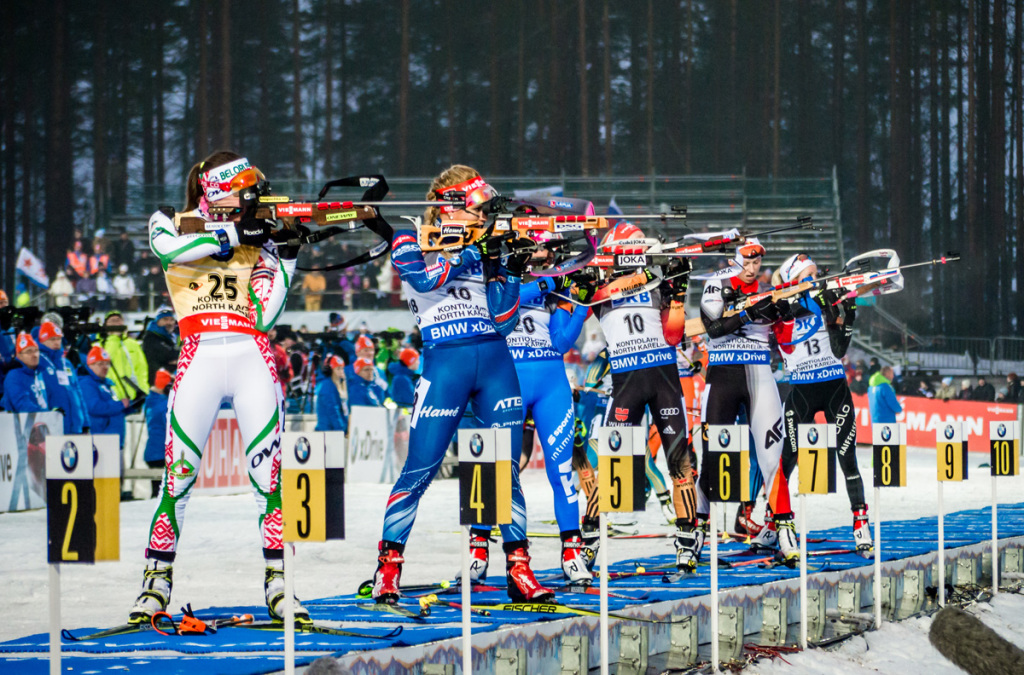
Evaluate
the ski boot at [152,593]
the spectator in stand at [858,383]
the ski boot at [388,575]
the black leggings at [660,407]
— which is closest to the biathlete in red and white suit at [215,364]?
the ski boot at [152,593]

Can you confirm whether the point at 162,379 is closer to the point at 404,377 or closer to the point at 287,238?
the point at 404,377

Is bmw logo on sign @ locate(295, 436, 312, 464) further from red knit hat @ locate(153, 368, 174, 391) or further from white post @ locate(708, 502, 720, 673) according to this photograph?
red knit hat @ locate(153, 368, 174, 391)

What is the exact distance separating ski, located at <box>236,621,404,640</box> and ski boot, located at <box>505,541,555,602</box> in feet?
2.75

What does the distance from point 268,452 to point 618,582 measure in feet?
8.10

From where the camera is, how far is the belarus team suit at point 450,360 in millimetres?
5605

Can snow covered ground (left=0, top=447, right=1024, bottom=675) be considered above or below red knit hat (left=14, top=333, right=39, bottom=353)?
below

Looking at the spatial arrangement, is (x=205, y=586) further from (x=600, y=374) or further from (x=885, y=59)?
(x=885, y=59)

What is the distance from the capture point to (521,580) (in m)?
A: 5.70

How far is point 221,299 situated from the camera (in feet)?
17.2

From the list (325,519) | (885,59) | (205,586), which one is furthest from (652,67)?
(325,519)

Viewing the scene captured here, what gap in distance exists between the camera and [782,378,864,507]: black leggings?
855 cm

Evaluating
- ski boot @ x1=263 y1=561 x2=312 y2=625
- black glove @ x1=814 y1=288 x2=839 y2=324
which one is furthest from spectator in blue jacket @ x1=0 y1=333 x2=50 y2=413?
black glove @ x1=814 y1=288 x2=839 y2=324

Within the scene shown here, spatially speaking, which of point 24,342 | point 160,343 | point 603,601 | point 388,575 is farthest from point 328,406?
point 603,601

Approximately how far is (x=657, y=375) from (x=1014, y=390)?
16315 millimetres
